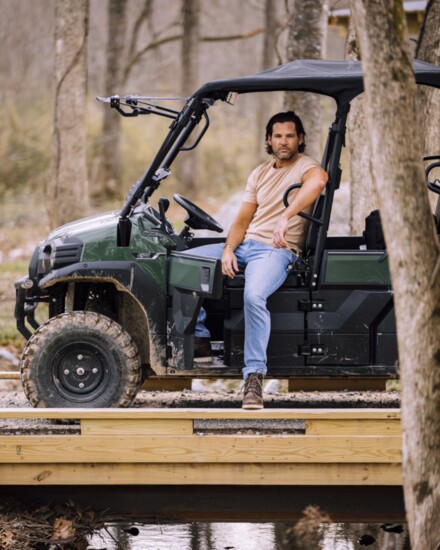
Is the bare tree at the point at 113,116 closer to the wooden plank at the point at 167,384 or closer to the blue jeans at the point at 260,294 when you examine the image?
the wooden plank at the point at 167,384

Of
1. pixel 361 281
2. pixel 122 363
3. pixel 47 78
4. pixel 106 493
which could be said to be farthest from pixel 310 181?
pixel 47 78

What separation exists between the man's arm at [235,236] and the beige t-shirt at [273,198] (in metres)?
0.04

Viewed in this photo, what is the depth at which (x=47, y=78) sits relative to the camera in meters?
28.3

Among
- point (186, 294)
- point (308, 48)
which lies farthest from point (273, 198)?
point (308, 48)

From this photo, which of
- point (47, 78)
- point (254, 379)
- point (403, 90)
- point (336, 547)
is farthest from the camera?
point (47, 78)

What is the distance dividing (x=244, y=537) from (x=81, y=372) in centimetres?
146

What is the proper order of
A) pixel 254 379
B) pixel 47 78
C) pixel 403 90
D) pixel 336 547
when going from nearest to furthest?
pixel 403 90
pixel 254 379
pixel 336 547
pixel 47 78

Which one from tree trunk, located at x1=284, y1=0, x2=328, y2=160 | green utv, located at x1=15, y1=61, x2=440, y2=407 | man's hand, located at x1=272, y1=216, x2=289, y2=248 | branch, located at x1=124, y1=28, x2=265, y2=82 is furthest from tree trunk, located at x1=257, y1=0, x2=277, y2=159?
man's hand, located at x1=272, y1=216, x2=289, y2=248

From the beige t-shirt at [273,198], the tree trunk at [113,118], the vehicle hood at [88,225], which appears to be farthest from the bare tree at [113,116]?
the beige t-shirt at [273,198]

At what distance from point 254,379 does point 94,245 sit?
1219 mm

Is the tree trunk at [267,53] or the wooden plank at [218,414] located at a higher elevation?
the tree trunk at [267,53]

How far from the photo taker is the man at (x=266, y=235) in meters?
6.25

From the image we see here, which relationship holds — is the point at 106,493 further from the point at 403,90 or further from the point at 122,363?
the point at 403,90

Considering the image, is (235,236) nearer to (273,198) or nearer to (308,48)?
(273,198)
